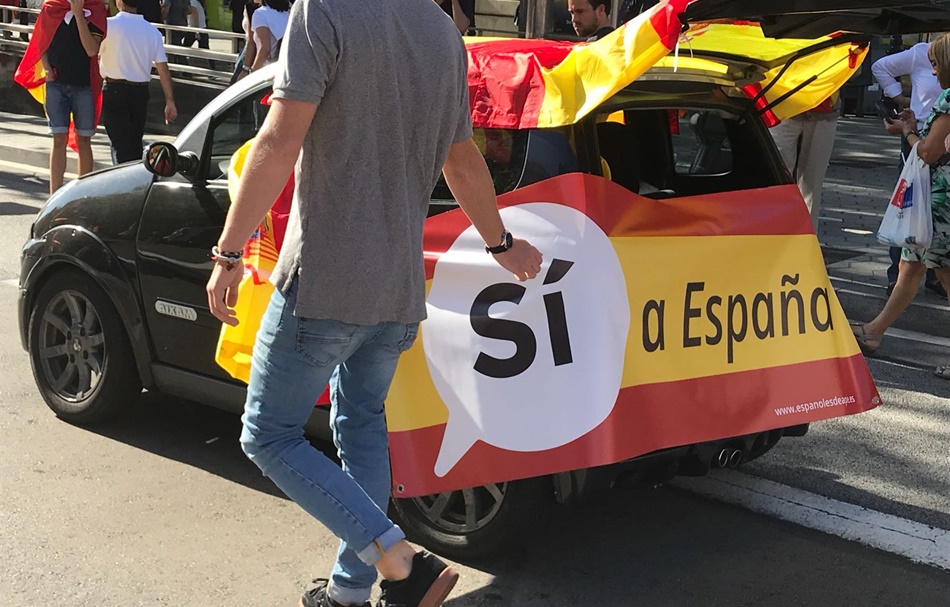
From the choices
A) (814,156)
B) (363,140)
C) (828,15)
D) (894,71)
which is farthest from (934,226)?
(363,140)

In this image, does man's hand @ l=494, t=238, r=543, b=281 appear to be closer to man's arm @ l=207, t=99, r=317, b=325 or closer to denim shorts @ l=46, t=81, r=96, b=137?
man's arm @ l=207, t=99, r=317, b=325

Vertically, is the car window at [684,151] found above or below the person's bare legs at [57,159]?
above

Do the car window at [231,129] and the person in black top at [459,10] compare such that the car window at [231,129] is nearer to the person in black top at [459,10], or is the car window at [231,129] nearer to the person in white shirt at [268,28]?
the person in white shirt at [268,28]

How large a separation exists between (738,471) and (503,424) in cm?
175

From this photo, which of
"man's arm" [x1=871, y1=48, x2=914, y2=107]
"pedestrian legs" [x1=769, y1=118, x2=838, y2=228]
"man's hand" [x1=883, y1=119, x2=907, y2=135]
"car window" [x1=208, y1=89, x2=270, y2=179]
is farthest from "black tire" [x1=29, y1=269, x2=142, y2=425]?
"man's arm" [x1=871, y1=48, x2=914, y2=107]

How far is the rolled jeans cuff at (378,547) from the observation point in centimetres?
316

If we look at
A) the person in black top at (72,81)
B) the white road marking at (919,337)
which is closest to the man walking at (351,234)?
the white road marking at (919,337)

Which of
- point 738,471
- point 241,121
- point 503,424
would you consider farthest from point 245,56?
point 503,424

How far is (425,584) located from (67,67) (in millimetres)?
7745

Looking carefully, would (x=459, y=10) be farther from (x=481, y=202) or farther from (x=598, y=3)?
(x=481, y=202)

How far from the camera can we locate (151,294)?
474 centimetres

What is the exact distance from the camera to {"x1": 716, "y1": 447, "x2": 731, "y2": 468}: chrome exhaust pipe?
409 cm

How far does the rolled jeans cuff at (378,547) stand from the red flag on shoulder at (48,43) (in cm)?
773

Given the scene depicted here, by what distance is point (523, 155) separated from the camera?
386 cm
